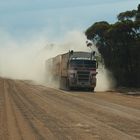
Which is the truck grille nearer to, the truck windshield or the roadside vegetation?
the truck windshield

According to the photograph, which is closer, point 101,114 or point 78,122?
point 78,122

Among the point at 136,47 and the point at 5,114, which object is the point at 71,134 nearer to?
the point at 5,114

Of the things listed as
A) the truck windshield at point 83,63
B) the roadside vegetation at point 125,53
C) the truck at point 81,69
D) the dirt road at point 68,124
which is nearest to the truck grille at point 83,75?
the truck at point 81,69

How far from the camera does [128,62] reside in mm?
66438

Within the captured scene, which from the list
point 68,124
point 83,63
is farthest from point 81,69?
point 68,124

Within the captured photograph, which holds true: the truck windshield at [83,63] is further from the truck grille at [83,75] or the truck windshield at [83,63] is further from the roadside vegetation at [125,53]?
the roadside vegetation at [125,53]

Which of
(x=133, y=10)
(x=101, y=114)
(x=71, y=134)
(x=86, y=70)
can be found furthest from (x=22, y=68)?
(x=71, y=134)

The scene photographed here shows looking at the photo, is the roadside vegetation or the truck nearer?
the truck

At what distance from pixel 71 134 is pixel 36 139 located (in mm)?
1569

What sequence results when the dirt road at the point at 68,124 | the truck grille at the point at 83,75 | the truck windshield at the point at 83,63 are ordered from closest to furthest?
the dirt road at the point at 68,124
the truck windshield at the point at 83,63
the truck grille at the point at 83,75

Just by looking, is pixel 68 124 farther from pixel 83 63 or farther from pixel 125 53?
pixel 125 53

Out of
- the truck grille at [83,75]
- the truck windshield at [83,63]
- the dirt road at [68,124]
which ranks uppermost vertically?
the truck windshield at [83,63]

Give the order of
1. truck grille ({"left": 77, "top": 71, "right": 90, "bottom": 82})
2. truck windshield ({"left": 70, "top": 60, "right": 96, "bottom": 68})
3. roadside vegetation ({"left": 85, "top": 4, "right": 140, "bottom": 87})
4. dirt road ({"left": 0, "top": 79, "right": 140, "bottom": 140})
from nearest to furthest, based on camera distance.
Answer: dirt road ({"left": 0, "top": 79, "right": 140, "bottom": 140}) → truck windshield ({"left": 70, "top": 60, "right": 96, "bottom": 68}) → truck grille ({"left": 77, "top": 71, "right": 90, "bottom": 82}) → roadside vegetation ({"left": 85, "top": 4, "right": 140, "bottom": 87})

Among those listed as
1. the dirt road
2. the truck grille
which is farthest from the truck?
the dirt road
